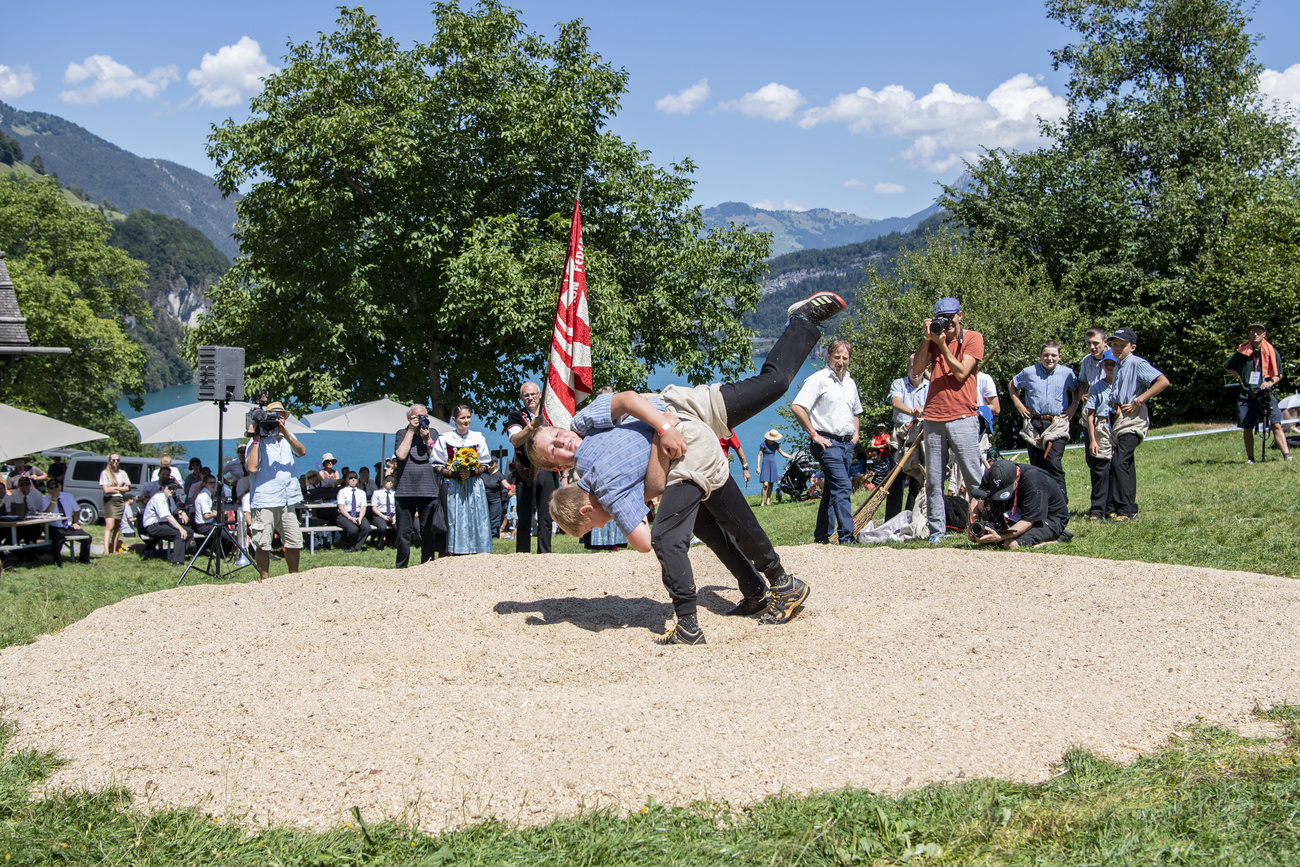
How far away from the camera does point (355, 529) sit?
1499cm

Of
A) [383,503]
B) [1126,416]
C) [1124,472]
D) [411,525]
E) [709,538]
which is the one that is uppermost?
[1126,416]

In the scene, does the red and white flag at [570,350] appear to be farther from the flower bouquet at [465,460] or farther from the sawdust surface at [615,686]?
the flower bouquet at [465,460]

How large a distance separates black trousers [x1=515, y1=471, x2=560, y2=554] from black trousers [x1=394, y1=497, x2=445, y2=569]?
2.79 ft

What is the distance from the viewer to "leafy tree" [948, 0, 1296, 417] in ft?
100

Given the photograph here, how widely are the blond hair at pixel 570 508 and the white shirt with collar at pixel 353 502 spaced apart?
11.2 meters

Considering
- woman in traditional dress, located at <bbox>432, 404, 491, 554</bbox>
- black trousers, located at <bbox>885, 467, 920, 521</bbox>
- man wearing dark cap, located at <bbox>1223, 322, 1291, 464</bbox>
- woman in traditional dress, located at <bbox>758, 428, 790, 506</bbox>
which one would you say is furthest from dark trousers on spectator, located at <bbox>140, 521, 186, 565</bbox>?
man wearing dark cap, located at <bbox>1223, 322, 1291, 464</bbox>

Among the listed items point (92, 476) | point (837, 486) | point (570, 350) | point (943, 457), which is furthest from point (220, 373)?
point (92, 476)

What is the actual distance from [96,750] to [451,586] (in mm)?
2881

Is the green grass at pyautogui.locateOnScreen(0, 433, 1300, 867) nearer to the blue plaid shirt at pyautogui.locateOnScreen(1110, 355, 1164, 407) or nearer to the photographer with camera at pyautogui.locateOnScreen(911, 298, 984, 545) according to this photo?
the photographer with camera at pyautogui.locateOnScreen(911, 298, 984, 545)

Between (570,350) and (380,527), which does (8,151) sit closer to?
(380,527)

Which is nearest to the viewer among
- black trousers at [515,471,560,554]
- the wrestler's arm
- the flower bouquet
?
the wrestler's arm

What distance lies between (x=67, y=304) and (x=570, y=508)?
4061 cm

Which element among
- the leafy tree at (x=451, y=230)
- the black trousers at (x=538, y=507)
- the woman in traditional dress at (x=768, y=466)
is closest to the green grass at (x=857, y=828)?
the black trousers at (x=538, y=507)

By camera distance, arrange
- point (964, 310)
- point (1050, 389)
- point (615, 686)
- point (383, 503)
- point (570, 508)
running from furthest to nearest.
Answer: point (964, 310)
point (383, 503)
point (1050, 389)
point (570, 508)
point (615, 686)
